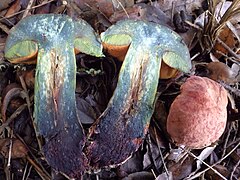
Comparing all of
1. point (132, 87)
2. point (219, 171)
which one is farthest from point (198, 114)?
point (219, 171)

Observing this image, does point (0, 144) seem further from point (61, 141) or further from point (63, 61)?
point (63, 61)

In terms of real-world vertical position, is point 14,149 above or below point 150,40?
below

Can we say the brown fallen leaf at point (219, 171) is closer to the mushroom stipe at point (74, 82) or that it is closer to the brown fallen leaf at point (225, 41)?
the mushroom stipe at point (74, 82)

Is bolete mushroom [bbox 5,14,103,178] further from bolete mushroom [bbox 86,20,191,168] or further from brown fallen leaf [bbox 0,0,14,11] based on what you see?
brown fallen leaf [bbox 0,0,14,11]

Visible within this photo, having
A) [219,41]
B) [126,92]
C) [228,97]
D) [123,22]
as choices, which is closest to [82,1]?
[123,22]

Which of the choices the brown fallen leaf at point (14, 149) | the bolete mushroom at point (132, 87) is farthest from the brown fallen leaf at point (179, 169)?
the brown fallen leaf at point (14, 149)

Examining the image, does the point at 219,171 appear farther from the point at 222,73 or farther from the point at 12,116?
the point at 12,116

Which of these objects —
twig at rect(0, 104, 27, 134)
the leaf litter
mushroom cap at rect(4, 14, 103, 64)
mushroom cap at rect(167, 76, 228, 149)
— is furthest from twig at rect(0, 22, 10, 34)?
mushroom cap at rect(167, 76, 228, 149)
